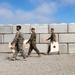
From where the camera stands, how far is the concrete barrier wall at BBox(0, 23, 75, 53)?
17156 mm

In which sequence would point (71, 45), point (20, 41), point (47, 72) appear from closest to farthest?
point (47, 72) → point (20, 41) → point (71, 45)

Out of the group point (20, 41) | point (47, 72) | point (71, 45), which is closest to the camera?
point (47, 72)

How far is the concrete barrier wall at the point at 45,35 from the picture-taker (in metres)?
17.2

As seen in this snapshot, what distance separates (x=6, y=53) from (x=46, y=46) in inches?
91.6

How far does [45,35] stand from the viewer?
56.8 ft

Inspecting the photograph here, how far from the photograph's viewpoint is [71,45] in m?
17.1

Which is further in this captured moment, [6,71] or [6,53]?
[6,53]

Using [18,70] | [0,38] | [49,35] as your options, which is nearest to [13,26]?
[0,38]

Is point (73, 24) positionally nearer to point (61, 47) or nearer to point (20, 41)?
point (61, 47)

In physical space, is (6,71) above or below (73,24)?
below

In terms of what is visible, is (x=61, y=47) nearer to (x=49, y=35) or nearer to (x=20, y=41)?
(x=49, y=35)

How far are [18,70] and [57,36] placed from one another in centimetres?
714

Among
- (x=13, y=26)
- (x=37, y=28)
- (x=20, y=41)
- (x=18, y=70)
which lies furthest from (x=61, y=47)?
(x=18, y=70)

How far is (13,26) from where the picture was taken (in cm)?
1753
